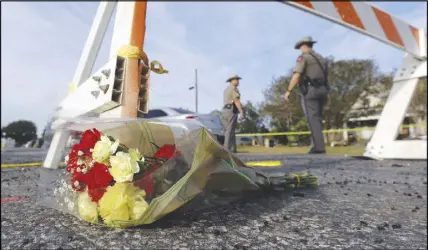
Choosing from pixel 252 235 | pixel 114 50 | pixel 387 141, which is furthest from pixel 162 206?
pixel 387 141

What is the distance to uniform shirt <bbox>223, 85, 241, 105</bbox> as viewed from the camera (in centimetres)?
141

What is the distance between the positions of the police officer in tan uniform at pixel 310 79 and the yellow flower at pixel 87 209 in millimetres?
2092

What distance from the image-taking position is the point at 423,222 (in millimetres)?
1532

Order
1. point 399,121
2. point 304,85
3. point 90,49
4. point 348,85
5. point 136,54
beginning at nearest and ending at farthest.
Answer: point 136,54 < point 90,49 < point 304,85 < point 399,121 < point 348,85

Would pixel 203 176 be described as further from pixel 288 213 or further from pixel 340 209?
pixel 340 209

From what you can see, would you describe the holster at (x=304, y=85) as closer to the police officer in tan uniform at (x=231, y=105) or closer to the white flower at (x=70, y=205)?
the police officer in tan uniform at (x=231, y=105)

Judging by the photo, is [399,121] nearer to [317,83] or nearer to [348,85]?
[317,83]

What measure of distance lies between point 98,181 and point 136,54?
0.65m

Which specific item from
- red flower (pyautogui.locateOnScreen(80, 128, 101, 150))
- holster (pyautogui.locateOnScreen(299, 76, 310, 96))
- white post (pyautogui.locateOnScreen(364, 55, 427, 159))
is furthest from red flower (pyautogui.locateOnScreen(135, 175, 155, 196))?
white post (pyautogui.locateOnScreen(364, 55, 427, 159))

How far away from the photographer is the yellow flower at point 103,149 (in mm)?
A: 1053

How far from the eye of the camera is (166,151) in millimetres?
1187

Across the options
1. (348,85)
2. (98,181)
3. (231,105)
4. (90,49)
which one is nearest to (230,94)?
(231,105)

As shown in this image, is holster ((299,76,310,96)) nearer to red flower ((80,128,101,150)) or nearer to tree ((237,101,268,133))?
tree ((237,101,268,133))

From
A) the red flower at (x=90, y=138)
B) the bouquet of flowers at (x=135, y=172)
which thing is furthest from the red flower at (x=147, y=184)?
the red flower at (x=90, y=138)
